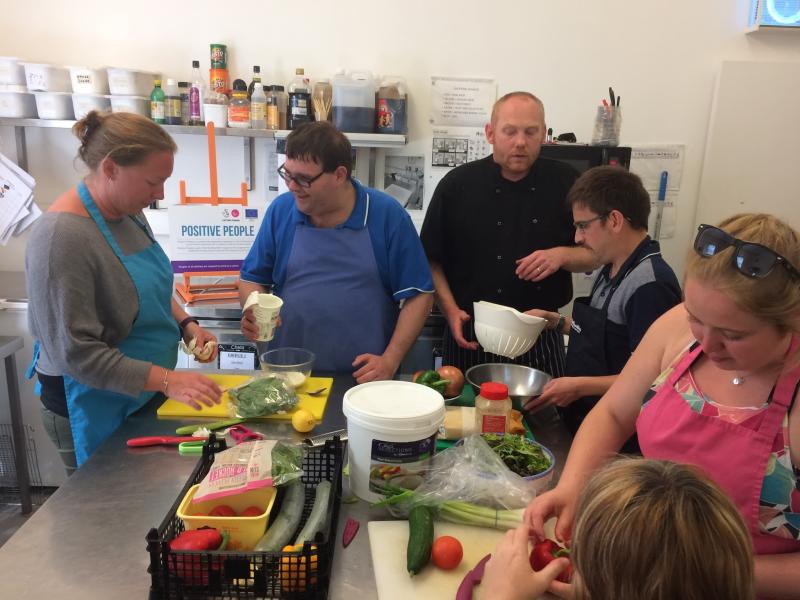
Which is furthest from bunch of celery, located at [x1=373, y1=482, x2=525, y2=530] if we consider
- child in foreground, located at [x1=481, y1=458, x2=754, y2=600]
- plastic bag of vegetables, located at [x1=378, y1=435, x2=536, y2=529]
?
child in foreground, located at [x1=481, y1=458, x2=754, y2=600]

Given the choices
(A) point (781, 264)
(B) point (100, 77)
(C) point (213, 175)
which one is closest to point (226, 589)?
(A) point (781, 264)

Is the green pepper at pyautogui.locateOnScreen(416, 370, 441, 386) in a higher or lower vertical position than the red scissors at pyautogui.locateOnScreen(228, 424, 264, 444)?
higher

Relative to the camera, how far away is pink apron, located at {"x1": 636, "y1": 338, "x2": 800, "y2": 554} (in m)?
1.02

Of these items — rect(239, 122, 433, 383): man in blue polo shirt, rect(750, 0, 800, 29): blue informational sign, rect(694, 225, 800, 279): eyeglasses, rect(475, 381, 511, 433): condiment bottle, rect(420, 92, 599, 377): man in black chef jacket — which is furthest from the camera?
rect(750, 0, 800, 29): blue informational sign

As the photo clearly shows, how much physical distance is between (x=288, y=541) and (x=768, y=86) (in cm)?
368

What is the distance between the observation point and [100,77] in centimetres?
316

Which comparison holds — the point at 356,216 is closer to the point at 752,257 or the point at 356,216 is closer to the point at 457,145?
the point at 752,257

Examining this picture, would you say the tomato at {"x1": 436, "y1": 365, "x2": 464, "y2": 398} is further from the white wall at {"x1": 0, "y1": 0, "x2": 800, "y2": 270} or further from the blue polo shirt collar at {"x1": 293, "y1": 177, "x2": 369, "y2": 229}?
the white wall at {"x1": 0, "y1": 0, "x2": 800, "y2": 270}

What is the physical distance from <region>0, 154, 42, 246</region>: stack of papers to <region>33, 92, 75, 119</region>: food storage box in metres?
0.41

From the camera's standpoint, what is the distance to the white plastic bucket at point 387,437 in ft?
3.97

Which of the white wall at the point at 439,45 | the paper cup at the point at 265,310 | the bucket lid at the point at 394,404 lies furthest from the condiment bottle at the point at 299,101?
the bucket lid at the point at 394,404

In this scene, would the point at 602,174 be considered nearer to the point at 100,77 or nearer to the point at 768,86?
the point at 768,86

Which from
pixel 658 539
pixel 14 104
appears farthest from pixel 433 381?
pixel 14 104

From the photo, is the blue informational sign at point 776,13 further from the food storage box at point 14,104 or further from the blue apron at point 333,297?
the food storage box at point 14,104
